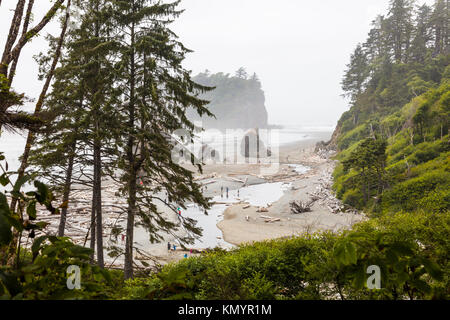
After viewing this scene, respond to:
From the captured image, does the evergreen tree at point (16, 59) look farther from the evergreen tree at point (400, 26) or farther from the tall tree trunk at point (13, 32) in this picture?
the evergreen tree at point (400, 26)

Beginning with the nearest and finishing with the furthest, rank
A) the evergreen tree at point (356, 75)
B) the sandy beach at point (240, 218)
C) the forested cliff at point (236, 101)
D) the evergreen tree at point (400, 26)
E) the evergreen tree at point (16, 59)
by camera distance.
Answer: the evergreen tree at point (16, 59) < the sandy beach at point (240, 218) < the evergreen tree at point (400, 26) < the evergreen tree at point (356, 75) < the forested cliff at point (236, 101)

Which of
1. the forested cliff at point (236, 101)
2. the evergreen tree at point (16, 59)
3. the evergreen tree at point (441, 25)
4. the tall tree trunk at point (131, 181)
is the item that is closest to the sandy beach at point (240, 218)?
the tall tree trunk at point (131, 181)

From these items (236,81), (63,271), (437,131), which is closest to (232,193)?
(437,131)

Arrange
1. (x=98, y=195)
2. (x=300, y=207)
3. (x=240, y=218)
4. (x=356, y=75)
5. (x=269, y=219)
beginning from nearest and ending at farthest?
(x=98, y=195) < (x=269, y=219) < (x=240, y=218) < (x=300, y=207) < (x=356, y=75)

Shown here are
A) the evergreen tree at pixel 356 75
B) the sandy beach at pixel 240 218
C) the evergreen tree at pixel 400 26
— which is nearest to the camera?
the sandy beach at pixel 240 218

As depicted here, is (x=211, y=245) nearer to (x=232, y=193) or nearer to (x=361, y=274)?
(x=232, y=193)

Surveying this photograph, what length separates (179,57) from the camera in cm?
980

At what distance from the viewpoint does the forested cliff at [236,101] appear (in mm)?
120750

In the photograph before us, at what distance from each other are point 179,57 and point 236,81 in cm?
12033

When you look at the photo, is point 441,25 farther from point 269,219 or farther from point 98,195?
point 98,195

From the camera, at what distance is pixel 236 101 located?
121750 millimetres

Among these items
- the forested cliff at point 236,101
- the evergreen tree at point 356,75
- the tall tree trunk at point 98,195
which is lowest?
the tall tree trunk at point 98,195

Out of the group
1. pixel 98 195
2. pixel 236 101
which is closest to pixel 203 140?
pixel 236 101

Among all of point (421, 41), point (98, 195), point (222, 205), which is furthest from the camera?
point (421, 41)
